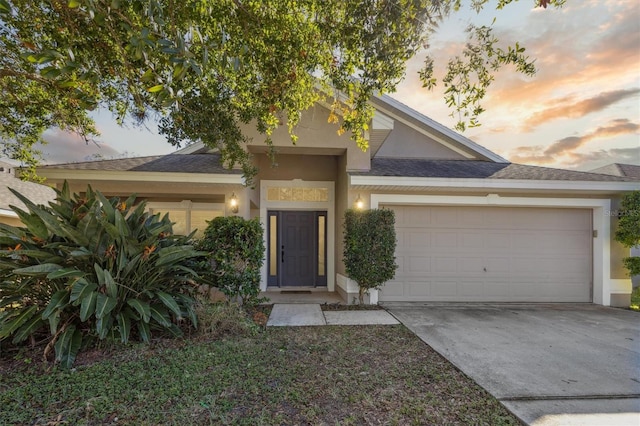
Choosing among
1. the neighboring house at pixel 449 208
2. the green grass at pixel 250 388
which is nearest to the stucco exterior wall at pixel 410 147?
the neighboring house at pixel 449 208

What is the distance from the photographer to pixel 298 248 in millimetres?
9180

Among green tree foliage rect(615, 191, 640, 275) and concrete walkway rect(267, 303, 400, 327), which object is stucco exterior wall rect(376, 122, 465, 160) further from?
concrete walkway rect(267, 303, 400, 327)

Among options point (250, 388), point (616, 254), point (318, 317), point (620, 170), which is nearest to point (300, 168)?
point (318, 317)

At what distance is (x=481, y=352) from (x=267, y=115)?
485cm

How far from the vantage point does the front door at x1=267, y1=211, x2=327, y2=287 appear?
9.12 meters

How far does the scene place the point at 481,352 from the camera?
444cm

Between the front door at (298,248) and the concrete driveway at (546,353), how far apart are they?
2.58m

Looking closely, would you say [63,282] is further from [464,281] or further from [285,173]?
[464,281]

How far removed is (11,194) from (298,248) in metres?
11.0

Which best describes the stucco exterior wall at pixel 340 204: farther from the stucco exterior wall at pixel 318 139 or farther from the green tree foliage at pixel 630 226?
the green tree foliage at pixel 630 226

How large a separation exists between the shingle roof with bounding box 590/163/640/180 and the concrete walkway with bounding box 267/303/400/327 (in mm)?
12525

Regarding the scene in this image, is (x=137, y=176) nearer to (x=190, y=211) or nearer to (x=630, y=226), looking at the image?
(x=190, y=211)

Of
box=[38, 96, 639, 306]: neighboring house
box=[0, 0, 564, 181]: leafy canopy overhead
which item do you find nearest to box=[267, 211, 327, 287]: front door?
box=[38, 96, 639, 306]: neighboring house

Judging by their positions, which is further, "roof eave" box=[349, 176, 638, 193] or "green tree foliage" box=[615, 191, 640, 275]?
"roof eave" box=[349, 176, 638, 193]
